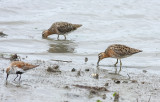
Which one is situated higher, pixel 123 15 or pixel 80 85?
pixel 123 15

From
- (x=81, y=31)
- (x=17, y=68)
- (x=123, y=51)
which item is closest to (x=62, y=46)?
(x=81, y=31)

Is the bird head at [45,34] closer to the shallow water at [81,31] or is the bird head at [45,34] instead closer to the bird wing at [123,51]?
the shallow water at [81,31]

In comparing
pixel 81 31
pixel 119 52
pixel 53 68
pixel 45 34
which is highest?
pixel 81 31

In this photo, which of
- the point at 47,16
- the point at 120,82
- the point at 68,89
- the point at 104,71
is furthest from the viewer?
the point at 47,16

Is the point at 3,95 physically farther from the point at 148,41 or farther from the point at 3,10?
the point at 3,10

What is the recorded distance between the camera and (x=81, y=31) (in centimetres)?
1636

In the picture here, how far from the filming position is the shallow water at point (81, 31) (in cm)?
1174

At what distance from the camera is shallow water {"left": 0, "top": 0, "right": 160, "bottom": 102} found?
11.7 metres

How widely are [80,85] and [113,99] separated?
3.36 ft

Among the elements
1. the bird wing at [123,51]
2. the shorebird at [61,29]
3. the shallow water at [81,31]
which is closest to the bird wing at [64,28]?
the shorebird at [61,29]

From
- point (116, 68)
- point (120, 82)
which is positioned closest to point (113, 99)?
point (120, 82)

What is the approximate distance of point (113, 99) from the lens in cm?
761

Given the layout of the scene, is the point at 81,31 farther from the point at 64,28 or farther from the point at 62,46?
the point at 62,46

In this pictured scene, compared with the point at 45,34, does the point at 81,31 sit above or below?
above
